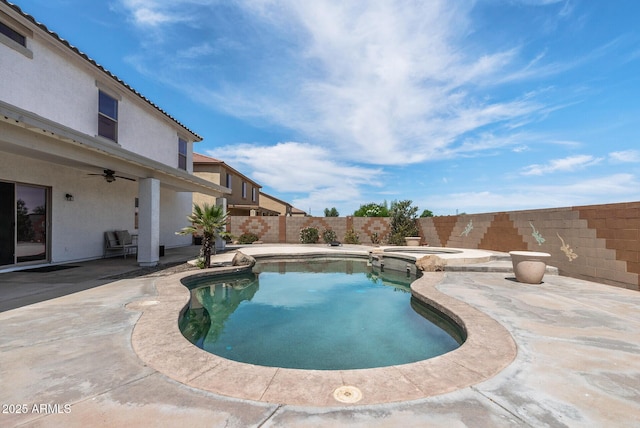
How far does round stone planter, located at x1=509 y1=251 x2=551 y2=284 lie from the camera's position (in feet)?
25.1

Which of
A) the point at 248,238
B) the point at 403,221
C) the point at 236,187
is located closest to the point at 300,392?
the point at 403,221

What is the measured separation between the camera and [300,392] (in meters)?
2.70

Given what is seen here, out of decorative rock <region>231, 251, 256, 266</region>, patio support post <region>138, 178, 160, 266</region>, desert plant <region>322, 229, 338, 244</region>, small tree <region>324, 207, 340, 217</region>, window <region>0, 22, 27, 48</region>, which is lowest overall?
decorative rock <region>231, 251, 256, 266</region>

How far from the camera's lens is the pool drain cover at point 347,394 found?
2590mm

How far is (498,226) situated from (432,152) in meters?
8.21

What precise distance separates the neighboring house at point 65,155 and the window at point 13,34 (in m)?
0.03

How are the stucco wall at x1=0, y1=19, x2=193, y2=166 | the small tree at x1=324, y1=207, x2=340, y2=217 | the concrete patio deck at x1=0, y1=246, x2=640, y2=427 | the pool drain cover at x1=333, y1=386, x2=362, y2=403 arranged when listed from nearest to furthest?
the concrete patio deck at x1=0, y1=246, x2=640, y2=427, the pool drain cover at x1=333, y1=386, x2=362, y2=403, the stucco wall at x1=0, y1=19, x2=193, y2=166, the small tree at x1=324, y1=207, x2=340, y2=217

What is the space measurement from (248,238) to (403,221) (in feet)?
38.7

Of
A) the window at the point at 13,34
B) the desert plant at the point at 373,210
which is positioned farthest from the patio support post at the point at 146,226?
the desert plant at the point at 373,210

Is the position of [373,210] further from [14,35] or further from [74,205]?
[14,35]

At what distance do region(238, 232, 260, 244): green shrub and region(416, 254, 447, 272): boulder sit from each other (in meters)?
14.9

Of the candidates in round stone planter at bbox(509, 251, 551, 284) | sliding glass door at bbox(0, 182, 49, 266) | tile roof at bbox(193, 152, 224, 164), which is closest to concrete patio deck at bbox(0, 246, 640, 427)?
round stone planter at bbox(509, 251, 551, 284)

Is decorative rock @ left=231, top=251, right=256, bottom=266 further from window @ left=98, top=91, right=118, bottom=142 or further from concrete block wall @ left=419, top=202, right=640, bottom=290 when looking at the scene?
concrete block wall @ left=419, top=202, right=640, bottom=290

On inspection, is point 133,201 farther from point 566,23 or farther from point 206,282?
point 566,23
